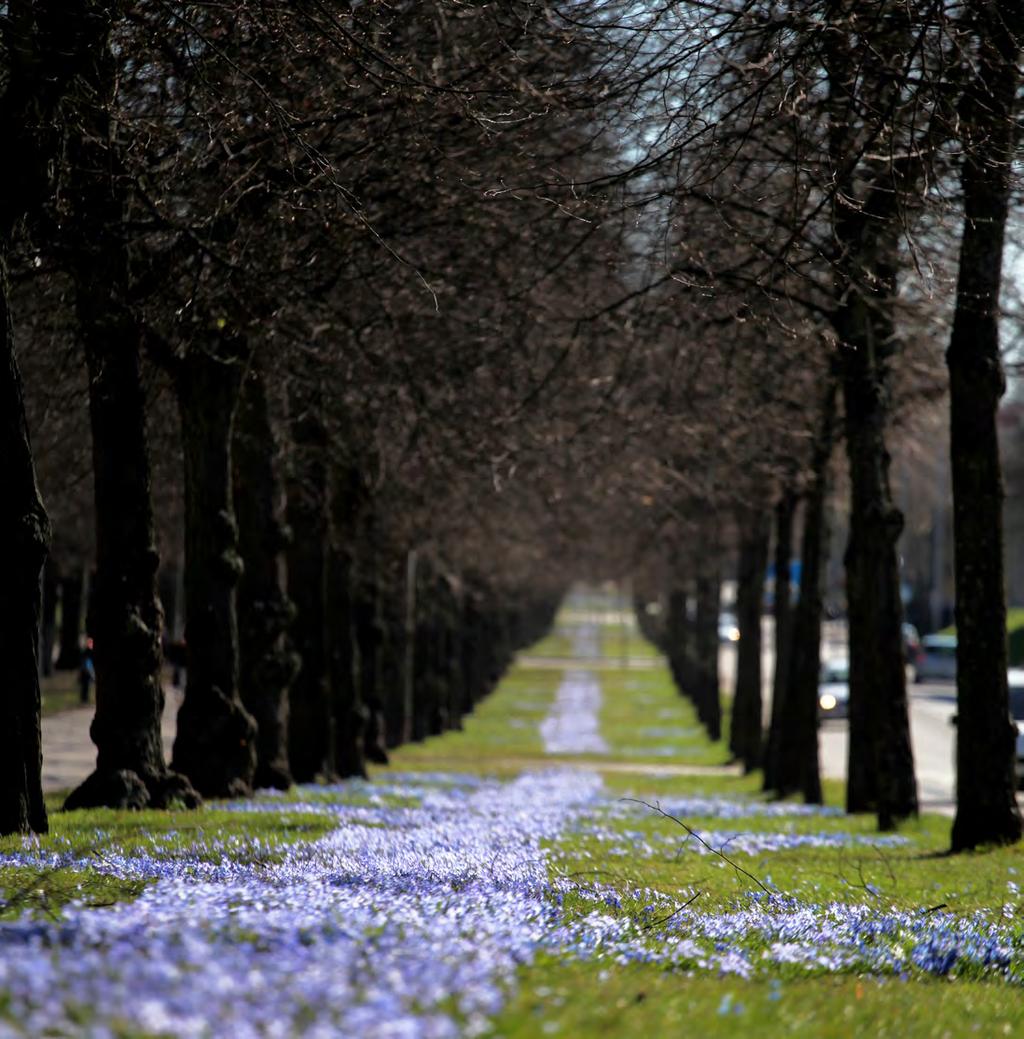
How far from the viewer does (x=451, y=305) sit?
16.0m

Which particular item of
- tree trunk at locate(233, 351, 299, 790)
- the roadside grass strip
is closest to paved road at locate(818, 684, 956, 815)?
tree trunk at locate(233, 351, 299, 790)

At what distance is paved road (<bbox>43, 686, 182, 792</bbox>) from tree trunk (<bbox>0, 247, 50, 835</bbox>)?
24.7ft

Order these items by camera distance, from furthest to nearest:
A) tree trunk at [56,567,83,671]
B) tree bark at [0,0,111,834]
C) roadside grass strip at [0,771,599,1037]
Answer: tree trunk at [56,567,83,671] → tree bark at [0,0,111,834] → roadside grass strip at [0,771,599,1037]

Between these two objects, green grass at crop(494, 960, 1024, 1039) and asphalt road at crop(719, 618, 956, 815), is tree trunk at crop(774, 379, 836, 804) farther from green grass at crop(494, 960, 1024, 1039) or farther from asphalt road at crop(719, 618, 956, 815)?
green grass at crop(494, 960, 1024, 1039)

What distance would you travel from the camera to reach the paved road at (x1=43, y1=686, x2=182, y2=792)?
77.8 ft

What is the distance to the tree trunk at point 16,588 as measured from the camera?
31.7ft

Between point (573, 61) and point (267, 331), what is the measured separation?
3.50m

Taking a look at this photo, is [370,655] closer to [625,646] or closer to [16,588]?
[16,588]

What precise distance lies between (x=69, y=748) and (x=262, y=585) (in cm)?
1449

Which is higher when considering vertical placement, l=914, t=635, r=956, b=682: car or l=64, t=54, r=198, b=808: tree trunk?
l=64, t=54, r=198, b=808: tree trunk

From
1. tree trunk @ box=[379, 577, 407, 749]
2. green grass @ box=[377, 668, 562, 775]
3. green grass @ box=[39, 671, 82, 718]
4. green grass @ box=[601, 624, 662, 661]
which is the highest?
tree trunk @ box=[379, 577, 407, 749]

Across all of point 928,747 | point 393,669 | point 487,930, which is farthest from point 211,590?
point 928,747

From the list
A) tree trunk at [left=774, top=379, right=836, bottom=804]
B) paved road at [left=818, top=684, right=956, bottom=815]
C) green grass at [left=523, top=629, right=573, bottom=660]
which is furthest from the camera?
green grass at [left=523, top=629, right=573, bottom=660]

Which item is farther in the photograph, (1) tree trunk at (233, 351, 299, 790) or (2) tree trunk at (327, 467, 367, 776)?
(2) tree trunk at (327, 467, 367, 776)
